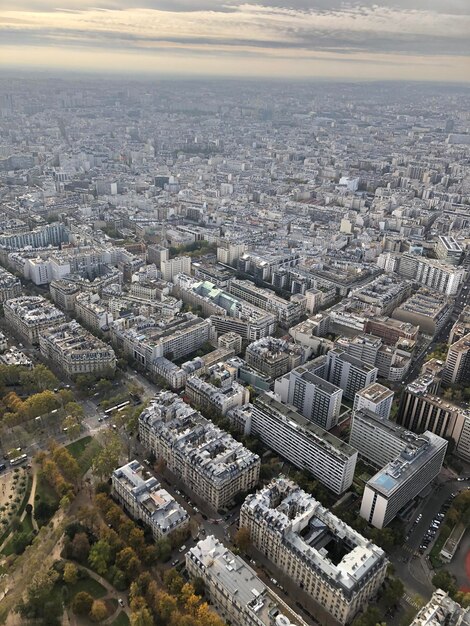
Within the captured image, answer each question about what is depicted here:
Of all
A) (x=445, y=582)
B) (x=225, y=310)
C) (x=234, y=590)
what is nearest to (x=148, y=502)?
(x=234, y=590)

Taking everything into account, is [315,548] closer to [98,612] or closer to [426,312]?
[98,612]

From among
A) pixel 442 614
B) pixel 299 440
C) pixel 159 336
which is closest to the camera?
pixel 442 614

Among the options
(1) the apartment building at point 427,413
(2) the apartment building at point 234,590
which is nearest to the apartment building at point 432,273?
(1) the apartment building at point 427,413

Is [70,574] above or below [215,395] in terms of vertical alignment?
below

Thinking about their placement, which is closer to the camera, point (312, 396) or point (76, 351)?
point (312, 396)

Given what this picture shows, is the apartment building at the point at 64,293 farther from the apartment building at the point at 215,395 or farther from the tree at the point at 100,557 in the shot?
the tree at the point at 100,557

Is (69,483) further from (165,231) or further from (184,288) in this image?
(165,231)
